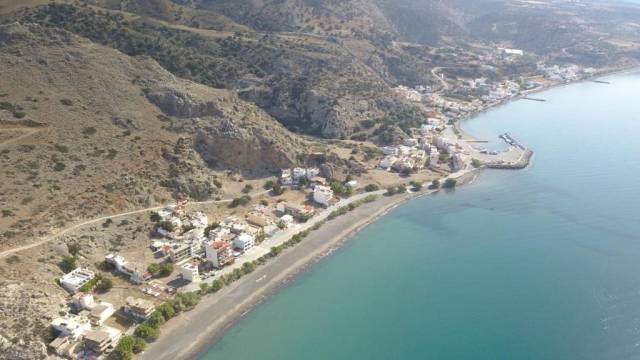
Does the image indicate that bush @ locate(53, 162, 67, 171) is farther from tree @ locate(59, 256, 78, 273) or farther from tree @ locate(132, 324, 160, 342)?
tree @ locate(132, 324, 160, 342)

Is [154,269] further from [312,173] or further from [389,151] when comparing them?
[389,151]

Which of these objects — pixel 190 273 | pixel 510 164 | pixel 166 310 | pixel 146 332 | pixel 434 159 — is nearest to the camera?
pixel 146 332

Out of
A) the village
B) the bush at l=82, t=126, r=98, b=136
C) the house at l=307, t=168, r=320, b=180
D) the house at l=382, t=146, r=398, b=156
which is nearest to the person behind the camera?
the village

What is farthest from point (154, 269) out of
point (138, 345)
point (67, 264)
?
point (138, 345)

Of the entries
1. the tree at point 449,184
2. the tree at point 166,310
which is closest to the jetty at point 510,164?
the tree at point 449,184

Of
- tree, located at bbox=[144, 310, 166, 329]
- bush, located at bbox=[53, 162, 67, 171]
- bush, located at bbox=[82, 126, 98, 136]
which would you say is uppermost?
bush, located at bbox=[82, 126, 98, 136]

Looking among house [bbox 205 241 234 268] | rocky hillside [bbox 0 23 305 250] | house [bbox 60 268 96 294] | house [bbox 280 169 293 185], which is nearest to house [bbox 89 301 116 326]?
house [bbox 60 268 96 294]
